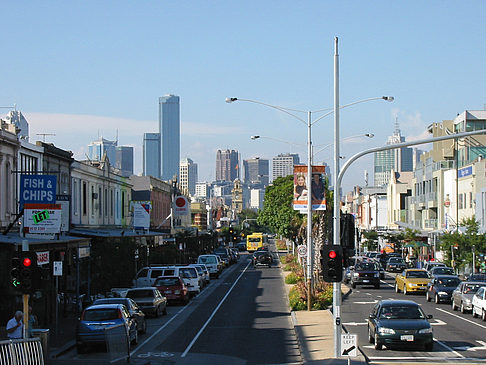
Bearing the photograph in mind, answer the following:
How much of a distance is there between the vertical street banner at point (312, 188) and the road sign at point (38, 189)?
417 inches

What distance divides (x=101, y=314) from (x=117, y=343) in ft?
13.8

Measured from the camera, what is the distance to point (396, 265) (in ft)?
230

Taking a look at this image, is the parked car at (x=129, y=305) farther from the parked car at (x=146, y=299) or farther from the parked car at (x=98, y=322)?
the parked car at (x=146, y=299)

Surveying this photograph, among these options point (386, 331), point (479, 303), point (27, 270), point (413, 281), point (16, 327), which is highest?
point (27, 270)

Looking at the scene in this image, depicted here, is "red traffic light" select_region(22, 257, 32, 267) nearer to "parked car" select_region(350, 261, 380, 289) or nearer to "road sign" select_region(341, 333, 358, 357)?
"road sign" select_region(341, 333, 358, 357)

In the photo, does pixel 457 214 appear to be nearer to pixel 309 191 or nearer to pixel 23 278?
pixel 309 191

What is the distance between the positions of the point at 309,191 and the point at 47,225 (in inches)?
463

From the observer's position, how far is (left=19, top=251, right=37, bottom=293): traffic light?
63.7ft

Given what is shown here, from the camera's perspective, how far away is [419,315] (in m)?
23.7

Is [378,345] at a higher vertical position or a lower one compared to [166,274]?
lower

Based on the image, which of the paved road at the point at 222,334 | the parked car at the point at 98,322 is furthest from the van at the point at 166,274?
the parked car at the point at 98,322

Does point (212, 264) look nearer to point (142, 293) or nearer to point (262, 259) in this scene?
point (262, 259)

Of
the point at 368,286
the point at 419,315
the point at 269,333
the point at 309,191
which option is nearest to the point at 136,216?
the point at 368,286

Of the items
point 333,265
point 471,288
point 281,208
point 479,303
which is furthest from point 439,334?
point 281,208
